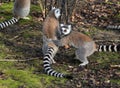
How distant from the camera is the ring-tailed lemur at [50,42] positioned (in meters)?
7.29

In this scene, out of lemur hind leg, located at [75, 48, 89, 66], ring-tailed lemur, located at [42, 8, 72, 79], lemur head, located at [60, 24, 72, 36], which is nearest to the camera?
ring-tailed lemur, located at [42, 8, 72, 79]

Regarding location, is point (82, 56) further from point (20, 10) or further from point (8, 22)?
point (20, 10)

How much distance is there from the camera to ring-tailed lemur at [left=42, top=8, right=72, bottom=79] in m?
7.29

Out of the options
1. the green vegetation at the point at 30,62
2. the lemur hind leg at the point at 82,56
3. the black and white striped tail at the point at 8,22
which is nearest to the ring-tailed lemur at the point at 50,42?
the green vegetation at the point at 30,62

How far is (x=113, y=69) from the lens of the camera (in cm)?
782

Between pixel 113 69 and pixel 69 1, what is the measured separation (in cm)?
296

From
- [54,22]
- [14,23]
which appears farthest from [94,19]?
[54,22]

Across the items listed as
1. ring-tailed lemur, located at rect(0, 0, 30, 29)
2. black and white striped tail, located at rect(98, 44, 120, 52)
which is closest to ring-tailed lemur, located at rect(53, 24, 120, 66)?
black and white striped tail, located at rect(98, 44, 120, 52)

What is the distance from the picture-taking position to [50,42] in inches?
320

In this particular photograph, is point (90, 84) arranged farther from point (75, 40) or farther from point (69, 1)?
point (69, 1)

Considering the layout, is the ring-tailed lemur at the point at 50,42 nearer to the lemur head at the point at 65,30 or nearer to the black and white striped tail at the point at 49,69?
the black and white striped tail at the point at 49,69

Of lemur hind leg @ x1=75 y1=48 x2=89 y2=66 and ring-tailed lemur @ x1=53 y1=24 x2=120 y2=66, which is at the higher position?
ring-tailed lemur @ x1=53 y1=24 x2=120 y2=66

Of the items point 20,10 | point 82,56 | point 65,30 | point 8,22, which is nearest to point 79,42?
point 82,56

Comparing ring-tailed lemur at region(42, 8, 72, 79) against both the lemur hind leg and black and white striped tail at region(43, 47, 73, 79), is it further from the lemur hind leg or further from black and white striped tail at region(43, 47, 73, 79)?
the lemur hind leg
